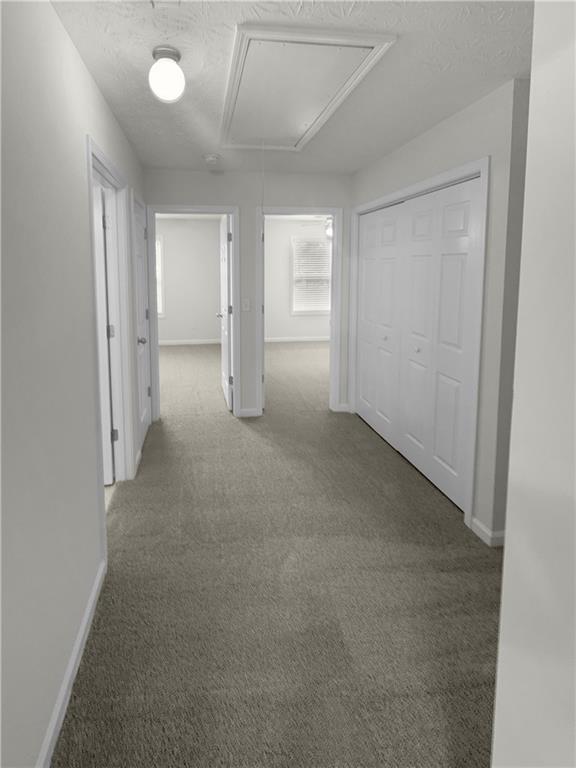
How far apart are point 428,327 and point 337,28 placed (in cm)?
218

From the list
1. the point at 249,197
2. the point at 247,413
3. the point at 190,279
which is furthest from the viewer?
the point at 190,279

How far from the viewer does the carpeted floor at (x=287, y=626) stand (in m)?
1.88

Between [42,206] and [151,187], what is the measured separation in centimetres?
376

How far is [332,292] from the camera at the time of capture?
5973 millimetres

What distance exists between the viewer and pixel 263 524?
347 centimetres

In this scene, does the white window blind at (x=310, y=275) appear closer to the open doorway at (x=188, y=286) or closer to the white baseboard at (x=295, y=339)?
the white baseboard at (x=295, y=339)

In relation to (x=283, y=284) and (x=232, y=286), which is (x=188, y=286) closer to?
(x=283, y=284)

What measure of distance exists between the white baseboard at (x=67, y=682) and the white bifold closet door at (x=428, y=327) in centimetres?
207

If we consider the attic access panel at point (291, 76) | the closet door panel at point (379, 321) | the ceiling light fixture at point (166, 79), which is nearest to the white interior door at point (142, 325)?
the attic access panel at point (291, 76)

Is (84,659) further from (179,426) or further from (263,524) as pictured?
(179,426)

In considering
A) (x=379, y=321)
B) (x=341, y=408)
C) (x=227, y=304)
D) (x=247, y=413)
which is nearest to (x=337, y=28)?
(x=379, y=321)

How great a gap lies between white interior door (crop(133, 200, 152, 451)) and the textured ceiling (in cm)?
107

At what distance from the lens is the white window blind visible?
1116 cm

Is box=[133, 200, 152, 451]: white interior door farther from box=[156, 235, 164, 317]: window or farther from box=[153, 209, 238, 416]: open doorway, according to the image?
box=[156, 235, 164, 317]: window
